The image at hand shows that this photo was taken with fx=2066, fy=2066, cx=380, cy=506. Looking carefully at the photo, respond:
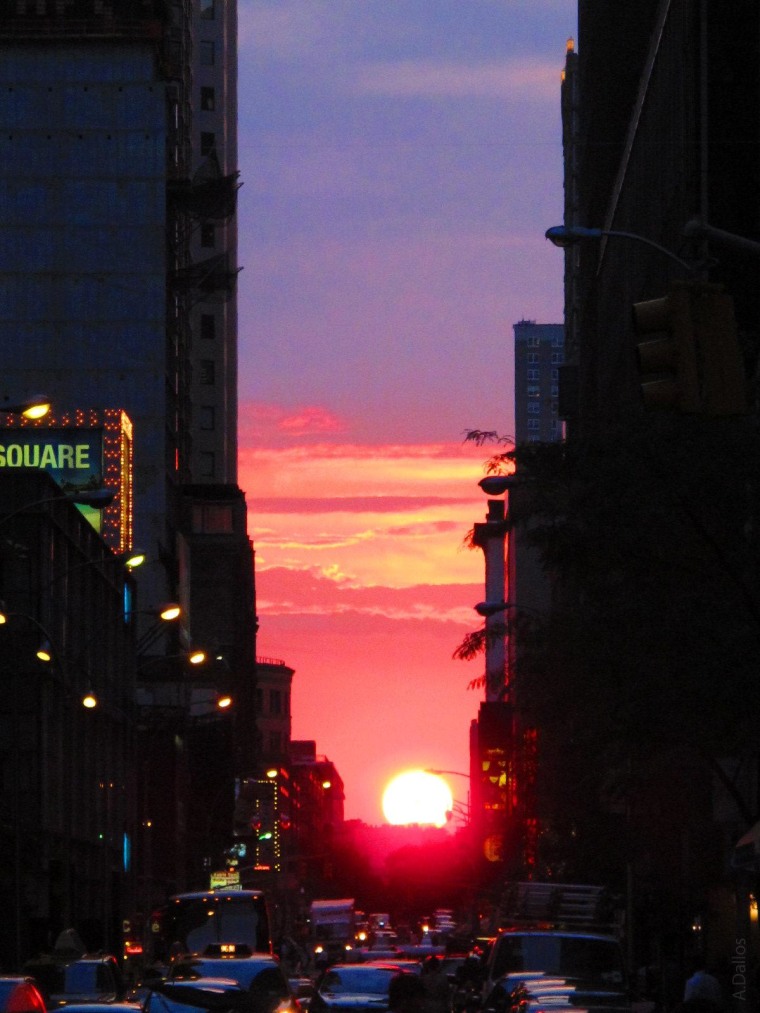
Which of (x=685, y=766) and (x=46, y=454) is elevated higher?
(x=46, y=454)

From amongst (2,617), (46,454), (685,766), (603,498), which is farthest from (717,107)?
(46,454)

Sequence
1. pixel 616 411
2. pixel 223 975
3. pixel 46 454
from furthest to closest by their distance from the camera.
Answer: pixel 46 454
pixel 616 411
pixel 223 975

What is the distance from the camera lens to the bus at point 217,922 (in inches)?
1951

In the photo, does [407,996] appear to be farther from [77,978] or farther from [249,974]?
[77,978]

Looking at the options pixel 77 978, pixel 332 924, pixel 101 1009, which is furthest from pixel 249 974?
pixel 332 924

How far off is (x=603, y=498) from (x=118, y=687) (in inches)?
2207

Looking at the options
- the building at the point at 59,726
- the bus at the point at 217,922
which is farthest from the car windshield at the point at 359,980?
the building at the point at 59,726

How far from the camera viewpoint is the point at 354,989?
30.2 meters

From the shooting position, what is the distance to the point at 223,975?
88.2 ft

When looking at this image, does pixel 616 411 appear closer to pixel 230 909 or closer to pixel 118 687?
pixel 230 909

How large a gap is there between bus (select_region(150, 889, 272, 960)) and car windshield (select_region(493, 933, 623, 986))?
1922 centimetres

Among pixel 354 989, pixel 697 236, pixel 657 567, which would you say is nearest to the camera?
pixel 697 236

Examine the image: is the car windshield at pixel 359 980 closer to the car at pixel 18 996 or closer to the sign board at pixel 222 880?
the car at pixel 18 996

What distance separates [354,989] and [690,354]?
17.8m
